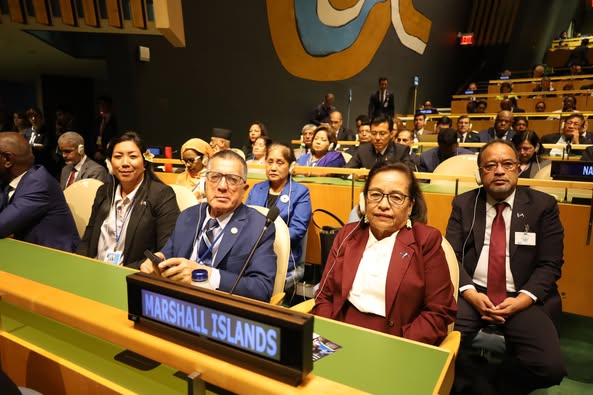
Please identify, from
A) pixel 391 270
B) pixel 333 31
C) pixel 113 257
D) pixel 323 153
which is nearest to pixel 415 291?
pixel 391 270

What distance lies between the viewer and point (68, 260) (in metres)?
1.57

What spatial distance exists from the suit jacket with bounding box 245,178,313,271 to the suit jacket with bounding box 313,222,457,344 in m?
1.13

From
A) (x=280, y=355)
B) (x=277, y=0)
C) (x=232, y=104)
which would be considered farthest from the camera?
(x=277, y=0)

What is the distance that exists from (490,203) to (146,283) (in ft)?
6.01

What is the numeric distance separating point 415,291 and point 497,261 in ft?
2.55

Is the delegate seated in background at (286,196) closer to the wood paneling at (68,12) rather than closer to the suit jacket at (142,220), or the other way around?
the suit jacket at (142,220)

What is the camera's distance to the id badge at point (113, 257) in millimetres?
2065

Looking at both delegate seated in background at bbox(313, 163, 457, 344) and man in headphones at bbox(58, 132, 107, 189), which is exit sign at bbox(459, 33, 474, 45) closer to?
man in headphones at bbox(58, 132, 107, 189)

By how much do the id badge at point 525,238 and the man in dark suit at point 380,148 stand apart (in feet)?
6.02

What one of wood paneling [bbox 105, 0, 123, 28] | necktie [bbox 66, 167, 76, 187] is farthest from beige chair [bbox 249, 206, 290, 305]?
wood paneling [bbox 105, 0, 123, 28]

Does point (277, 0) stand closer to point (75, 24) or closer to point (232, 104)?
point (232, 104)

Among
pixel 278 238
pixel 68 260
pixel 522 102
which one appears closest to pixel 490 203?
pixel 278 238

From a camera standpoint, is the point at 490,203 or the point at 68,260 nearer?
the point at 68,260

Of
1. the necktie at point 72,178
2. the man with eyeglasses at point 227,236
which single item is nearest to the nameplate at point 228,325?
the man with eyeglasses at point 227,236
